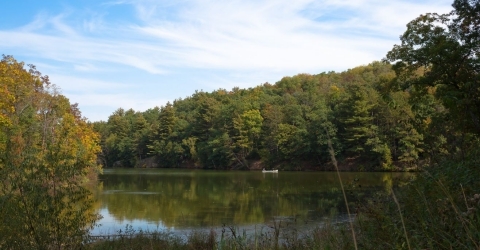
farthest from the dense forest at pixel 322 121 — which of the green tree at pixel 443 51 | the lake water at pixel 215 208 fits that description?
the lake water at pixel 215 208

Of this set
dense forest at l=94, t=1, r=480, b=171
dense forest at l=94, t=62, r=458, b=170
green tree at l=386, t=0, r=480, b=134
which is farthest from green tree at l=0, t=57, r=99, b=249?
dense forest at l=94, t=62, r=458, b=170

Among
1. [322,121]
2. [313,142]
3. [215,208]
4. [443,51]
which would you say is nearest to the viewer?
[443,51]

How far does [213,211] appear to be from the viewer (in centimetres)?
2158

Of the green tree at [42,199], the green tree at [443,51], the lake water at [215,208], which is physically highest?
the green tree at [443,51]

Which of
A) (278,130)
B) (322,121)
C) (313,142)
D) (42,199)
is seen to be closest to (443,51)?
(42,199)

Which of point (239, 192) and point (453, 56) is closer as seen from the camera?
point (453, 56)

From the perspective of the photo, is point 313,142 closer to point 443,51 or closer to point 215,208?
point 215,208

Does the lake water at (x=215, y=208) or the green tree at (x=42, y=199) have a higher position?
the green tree at (x=42, y=199)

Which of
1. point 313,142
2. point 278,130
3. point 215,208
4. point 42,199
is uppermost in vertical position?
point 278,130

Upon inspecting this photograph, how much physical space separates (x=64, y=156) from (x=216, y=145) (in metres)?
67.4

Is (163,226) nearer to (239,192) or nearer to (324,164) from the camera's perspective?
(239,192)

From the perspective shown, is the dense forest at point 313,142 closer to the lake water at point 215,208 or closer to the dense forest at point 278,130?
the dense forest at point 278,130

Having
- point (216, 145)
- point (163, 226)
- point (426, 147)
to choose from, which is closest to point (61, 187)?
→ point (426, 147)

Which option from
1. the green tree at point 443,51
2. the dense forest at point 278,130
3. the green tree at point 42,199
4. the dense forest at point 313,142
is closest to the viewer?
the dense forest at point 313,142
